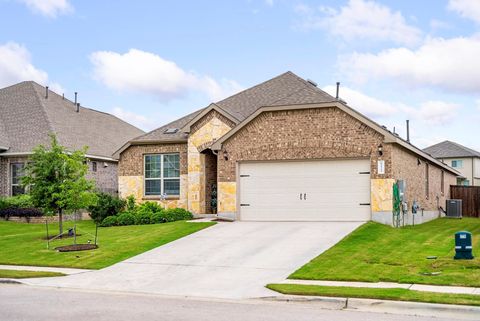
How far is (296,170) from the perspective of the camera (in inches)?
920

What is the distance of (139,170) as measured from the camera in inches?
1134

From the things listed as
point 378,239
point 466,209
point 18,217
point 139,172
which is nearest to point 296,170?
point 378,239

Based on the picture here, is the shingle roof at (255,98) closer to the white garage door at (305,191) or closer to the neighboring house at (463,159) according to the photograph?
the white garage door at (305,191)

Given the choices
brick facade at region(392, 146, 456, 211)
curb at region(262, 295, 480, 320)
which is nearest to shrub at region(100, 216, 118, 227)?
brick facade at region(392, 146, 456, 211)

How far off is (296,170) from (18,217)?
599 inches

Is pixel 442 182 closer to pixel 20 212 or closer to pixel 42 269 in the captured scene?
pixel 20 212

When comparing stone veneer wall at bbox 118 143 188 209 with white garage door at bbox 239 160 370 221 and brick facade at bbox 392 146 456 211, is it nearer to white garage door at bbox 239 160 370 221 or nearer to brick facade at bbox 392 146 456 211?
white garage door at bbox 239 160 370 221

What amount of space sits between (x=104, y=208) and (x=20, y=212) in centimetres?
598

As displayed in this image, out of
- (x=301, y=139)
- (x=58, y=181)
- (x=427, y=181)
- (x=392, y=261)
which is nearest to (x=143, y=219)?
(x=58, y=181)

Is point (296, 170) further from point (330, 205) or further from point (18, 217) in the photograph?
point (18, 217)

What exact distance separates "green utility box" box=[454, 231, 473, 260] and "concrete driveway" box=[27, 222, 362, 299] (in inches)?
148

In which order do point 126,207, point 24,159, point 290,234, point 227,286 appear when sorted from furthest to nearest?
point 24,159 < point 126,207 < point 290,234 < point 227,286

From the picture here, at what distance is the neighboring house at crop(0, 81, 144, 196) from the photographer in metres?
32.5

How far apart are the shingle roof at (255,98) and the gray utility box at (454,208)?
11.1m
